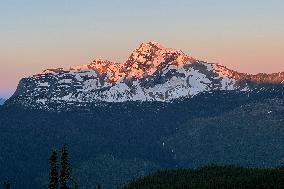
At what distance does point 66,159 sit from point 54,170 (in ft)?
8.50

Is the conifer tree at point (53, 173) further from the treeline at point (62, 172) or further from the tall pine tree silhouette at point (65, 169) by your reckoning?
the tall pine tree silhouette at point (65, 169)

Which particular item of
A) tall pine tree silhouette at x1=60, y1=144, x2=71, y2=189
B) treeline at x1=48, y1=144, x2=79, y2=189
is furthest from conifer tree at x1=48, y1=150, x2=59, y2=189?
tall pine tree silhouette at x1=60, y1=144, x2=71, y2=189

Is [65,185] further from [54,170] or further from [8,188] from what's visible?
[8,188]

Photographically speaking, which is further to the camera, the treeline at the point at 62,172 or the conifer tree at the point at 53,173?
the conifer tree at the point at 53,173

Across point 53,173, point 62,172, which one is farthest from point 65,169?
point 53,173

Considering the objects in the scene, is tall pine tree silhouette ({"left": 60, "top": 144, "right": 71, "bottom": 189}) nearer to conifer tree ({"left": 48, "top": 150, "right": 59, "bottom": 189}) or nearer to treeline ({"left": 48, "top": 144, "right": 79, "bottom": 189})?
treeline ({"left": 48, "top": 144, "right": 79, "bottom": 189})

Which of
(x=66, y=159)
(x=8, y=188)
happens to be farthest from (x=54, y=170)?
(x=8, y=188)

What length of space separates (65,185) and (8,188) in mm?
48096

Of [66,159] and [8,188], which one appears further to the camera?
[8,188]

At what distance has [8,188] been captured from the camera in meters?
124

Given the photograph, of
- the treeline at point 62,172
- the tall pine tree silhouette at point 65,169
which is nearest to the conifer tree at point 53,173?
the treeline at point 62,172

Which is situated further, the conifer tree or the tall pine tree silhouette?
the conifer tree

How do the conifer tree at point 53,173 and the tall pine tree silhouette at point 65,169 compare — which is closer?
the tall pine tree silhouette at point 65,169

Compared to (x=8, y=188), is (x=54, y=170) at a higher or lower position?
higher
